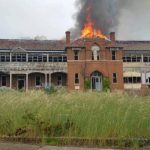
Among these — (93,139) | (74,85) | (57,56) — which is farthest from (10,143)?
(57,56)

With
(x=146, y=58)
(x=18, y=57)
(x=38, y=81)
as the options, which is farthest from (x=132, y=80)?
(x=18, y=57)

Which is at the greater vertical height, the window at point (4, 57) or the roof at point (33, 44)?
the roof at point (33, 44)

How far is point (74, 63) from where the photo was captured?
53.1 meters

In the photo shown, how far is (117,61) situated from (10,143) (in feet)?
154

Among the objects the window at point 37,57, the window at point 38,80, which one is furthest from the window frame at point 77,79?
the window at point 38,80

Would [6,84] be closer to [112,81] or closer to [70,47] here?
[70,47]

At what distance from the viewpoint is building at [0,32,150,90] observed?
53.0 metres

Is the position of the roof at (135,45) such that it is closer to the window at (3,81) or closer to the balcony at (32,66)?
the balcony at (32,66)

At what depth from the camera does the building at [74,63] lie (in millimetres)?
53031

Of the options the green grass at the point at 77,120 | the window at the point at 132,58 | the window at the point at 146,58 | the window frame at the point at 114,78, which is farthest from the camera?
the window at the point at 146,58

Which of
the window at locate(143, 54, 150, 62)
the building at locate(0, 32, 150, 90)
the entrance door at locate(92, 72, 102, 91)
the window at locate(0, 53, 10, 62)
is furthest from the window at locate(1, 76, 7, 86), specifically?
the window at locate(143, 54, 150, 62)

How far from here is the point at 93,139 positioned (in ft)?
25.0

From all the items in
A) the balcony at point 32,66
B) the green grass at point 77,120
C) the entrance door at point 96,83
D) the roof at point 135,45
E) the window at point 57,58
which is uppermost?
the roof at point 135,45

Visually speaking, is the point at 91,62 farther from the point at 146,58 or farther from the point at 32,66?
the point at 146,58
